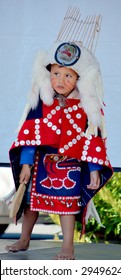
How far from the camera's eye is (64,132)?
4145mm

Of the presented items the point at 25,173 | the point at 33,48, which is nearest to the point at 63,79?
the point at 25,173

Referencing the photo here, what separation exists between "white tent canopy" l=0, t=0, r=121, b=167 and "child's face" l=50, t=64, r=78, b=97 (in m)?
0.75

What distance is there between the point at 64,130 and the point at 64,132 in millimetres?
11

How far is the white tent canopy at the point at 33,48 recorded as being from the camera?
491cm

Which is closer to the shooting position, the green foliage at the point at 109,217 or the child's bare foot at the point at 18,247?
the child's bare foot at the point at 18,247

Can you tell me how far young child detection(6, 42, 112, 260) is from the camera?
4137mm

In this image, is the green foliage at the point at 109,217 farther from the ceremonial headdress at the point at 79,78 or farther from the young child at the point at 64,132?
the ceremonial headdress at the point at 79,78

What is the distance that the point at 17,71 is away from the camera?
4941 mm

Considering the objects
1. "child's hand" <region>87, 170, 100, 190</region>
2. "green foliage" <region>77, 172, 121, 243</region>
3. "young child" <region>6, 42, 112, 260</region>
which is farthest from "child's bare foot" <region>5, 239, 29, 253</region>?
"green foliage" <region>77, 172, 121, 243</region>

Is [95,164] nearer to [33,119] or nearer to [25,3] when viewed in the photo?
[33,119]

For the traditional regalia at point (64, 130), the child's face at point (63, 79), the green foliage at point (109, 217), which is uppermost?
the child's face at point (63, 79)

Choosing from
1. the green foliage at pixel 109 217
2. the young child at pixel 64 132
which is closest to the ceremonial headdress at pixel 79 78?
the young child at pixel 64 132

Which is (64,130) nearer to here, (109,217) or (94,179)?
(94,179)

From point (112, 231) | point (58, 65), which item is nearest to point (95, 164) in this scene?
point (58, 65)
